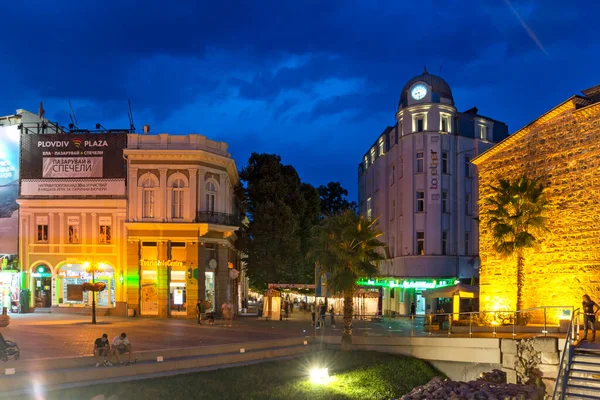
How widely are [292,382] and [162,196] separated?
2216 cm

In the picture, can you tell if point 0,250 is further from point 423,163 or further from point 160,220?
point 423,163

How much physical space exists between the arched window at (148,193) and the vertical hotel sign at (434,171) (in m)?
19.0

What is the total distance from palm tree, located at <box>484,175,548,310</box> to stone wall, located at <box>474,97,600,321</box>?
43cm

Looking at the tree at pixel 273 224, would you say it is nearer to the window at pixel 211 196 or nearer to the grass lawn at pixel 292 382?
the window at pixel 211 196

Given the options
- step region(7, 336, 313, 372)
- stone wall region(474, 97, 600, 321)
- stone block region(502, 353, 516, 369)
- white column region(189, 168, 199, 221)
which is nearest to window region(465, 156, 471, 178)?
stone wall region(474, 97, 600, 321)

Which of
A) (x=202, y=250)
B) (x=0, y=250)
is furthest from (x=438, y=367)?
(x=0, y=250)

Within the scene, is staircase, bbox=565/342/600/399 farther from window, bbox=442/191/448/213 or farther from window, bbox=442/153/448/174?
window, bbox=442/153/448/174

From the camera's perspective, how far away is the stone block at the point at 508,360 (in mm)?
22188

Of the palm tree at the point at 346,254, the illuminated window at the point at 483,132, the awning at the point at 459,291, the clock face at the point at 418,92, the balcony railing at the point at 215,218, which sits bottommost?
the awning at the point at 459,291

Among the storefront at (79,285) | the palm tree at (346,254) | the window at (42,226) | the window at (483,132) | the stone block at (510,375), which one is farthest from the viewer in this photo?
the window at (483,132)

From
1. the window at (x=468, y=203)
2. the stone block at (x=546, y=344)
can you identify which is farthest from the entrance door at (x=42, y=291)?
the stone block at (x=546, y=344)

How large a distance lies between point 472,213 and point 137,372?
32.1m

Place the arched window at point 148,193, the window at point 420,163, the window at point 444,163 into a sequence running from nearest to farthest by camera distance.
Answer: the arched window at point 148,193, the window at point 444,163, the window at point 420,163

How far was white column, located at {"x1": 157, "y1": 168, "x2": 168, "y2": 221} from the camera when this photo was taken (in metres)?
42.4
